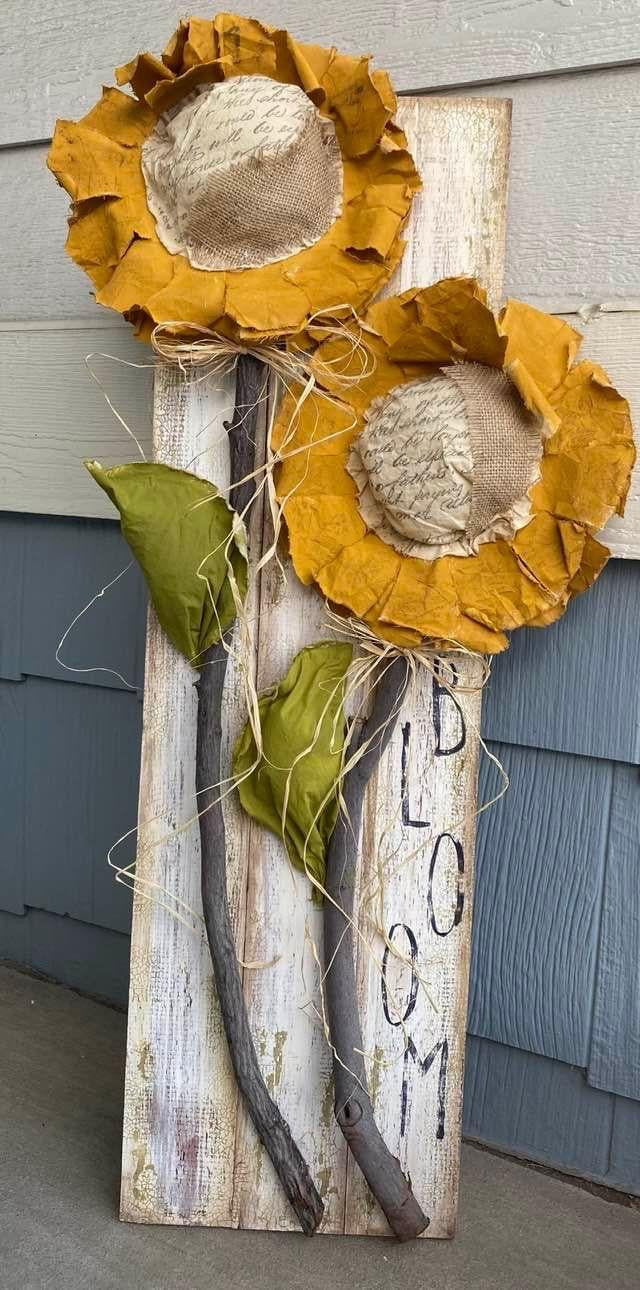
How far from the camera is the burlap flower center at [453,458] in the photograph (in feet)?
2.97

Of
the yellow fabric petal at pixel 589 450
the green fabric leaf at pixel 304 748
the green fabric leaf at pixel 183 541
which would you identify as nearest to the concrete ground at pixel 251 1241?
the green fabric leaf at pixel 304 748

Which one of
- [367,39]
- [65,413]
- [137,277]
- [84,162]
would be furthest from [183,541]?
[367,39]

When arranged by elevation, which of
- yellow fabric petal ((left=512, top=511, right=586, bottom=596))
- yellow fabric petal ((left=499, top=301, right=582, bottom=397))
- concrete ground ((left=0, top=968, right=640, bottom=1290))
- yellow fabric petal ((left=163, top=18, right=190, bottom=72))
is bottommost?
concrete ground ((left=0, top=968, right=640, bottom=1290))

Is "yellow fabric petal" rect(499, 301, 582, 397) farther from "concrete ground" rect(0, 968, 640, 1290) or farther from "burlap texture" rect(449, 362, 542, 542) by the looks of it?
"concrete ground" rect(0, 968, 640, 1290)

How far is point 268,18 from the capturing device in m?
1.18

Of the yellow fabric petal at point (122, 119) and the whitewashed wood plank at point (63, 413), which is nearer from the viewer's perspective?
the yellow fabric petal at point (122, 119)

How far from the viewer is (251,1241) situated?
3.34 ft

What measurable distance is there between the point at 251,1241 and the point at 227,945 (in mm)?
282

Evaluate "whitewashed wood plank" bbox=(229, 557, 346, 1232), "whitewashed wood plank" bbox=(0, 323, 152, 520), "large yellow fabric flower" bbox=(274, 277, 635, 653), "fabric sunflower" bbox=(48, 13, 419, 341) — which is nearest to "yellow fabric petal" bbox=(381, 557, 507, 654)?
"large yellow fabric flower" bbox=(274, 277, 635, 653)

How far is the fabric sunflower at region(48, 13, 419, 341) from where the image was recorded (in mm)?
923

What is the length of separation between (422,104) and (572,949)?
2.73 feet

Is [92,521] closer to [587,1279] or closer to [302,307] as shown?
[302,307]

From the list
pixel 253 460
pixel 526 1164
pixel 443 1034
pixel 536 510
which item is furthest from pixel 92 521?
pixel 526 1164

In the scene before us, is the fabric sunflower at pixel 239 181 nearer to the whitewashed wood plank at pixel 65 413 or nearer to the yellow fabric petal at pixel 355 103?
the yellow fabric petal at pixel 355 103
